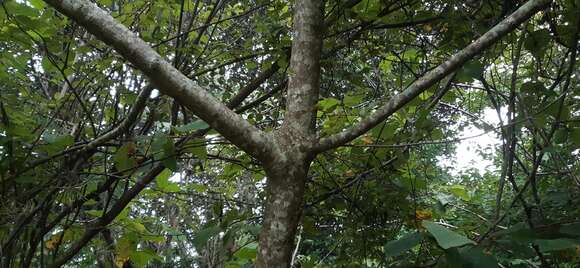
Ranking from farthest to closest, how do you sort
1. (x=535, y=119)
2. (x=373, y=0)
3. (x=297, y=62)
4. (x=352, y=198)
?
(x=373, y=0) < (x=352, y=198) < (x=297, y=62) < (x=535, y=119)

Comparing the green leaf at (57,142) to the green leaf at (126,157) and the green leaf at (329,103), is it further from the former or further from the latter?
the green leaf at (329,103)

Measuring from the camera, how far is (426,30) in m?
2.21

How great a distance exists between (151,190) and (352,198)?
923 mm

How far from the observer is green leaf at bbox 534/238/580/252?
970mm

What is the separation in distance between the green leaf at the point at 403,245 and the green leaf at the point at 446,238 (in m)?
0.11

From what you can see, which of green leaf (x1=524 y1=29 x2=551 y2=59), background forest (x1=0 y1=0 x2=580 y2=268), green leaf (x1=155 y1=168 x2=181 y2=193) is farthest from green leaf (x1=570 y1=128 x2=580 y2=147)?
green leaf (x1=155 y1=168 x2=181 y2=193)

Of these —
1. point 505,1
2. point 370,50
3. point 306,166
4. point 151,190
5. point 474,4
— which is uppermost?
point 474,4

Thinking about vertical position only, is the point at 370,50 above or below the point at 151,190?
above

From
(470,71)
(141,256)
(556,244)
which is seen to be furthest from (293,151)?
(141,256)

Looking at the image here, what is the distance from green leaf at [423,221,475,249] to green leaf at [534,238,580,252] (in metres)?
0.22

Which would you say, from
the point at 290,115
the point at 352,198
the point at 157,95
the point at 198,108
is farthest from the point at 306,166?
the point at 157,95

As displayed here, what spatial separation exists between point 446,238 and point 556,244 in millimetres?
297

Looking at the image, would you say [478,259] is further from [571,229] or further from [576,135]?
[576,135]

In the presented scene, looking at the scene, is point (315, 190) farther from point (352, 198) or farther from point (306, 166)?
point (306, 166)
